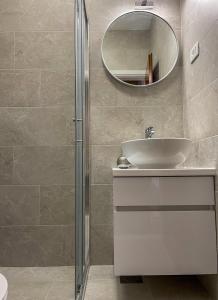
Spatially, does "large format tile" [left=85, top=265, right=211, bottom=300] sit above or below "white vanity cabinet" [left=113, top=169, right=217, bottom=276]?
below

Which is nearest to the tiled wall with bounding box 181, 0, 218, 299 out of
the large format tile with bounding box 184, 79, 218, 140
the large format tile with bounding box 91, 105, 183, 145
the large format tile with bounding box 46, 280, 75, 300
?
the large format tile with bounding box 184, 79, 218, 140

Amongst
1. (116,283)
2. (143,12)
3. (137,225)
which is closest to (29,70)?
(143,12)

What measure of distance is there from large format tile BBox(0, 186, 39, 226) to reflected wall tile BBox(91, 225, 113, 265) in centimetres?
46

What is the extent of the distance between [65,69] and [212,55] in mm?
1032

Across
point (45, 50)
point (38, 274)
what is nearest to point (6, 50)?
point (45, 50)

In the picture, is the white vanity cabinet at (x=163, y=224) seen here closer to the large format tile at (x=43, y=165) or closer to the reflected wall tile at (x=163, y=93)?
the large format tile at (x=43, y=165)

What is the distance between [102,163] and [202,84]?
91 cm

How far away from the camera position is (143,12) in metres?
2.05

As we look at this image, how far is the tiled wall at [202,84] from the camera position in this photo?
56.3 inches

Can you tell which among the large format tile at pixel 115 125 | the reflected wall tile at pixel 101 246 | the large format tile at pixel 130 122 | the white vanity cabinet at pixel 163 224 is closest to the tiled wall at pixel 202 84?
the large format tile at pixel 130 122

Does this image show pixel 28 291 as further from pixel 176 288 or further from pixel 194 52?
pixel 194 52

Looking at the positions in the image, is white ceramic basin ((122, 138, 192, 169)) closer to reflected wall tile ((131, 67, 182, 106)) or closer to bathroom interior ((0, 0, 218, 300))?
bathroom interior ((0, 0, 218, 300))

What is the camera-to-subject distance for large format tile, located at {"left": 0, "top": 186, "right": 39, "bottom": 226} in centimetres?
180

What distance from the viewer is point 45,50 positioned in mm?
1930
